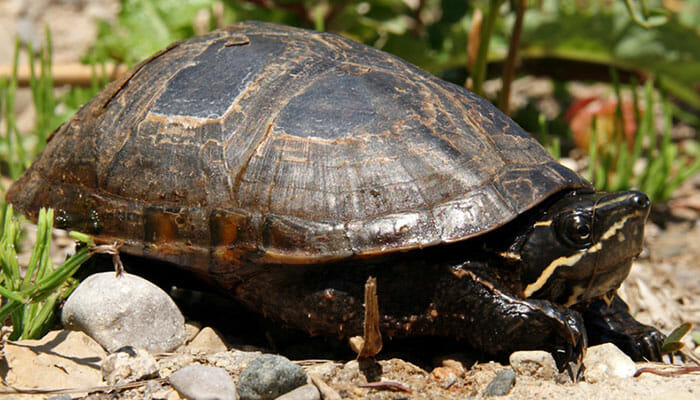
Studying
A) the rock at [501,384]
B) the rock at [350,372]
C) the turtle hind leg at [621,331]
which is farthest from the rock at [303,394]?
the turtle hind leg at [621,331]

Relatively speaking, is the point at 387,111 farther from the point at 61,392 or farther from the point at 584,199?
the point at 61,392

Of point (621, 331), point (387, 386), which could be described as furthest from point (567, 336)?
point (387, 386)

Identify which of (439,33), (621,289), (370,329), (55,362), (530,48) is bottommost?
(621,289)

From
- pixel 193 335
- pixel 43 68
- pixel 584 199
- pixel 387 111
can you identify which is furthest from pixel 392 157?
pixel 43 68

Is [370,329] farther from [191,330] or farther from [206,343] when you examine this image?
[191,330]

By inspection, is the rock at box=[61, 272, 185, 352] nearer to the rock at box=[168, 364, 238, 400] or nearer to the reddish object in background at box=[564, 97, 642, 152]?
the rock at box=[168, 364, 238, 400]

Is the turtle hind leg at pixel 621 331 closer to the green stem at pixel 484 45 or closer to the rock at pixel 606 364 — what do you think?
the rock at pixel 606 364
